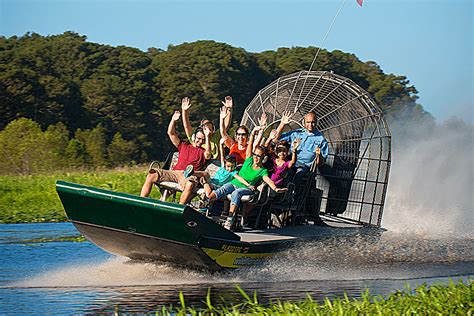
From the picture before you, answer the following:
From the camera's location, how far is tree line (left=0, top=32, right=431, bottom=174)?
5003cm

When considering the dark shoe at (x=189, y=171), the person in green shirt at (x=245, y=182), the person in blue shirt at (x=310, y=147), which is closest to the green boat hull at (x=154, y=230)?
the person in green shirt at (x=245, y=182)

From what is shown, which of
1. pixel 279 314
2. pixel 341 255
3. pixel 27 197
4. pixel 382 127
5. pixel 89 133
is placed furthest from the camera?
pixel 89 133

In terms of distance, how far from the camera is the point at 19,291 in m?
12.8

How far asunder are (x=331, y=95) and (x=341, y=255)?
293 centimetres

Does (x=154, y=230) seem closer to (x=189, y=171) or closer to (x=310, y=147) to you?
(x=189, y=171)

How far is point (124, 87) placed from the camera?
58938mm

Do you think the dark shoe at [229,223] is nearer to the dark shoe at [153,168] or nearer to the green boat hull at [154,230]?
the green boat hull at [154,230]

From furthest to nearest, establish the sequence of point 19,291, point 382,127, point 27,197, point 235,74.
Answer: point 235,74 < point 27,197 < point 382,127 < point 19,291

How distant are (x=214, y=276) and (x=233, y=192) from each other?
1.20m

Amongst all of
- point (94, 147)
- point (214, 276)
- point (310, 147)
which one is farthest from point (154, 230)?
point (94, 147)

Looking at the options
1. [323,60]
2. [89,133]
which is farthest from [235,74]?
[89,133]

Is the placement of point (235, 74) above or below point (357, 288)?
above

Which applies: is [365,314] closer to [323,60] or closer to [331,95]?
[331,95]

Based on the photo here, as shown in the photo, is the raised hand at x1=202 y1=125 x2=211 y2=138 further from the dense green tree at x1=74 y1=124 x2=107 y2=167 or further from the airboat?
the dense green tree at x1=74 y1=124 x2=107 y2=167
